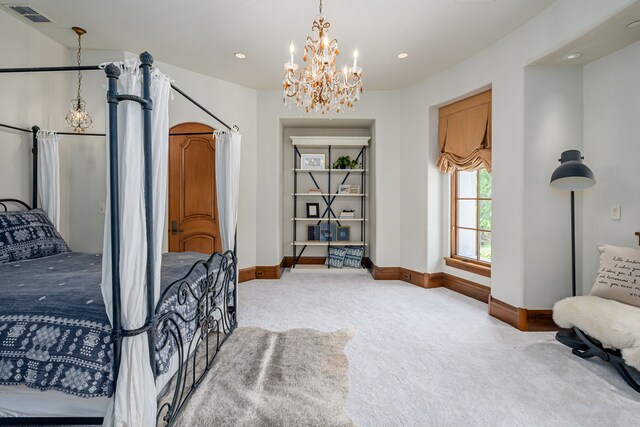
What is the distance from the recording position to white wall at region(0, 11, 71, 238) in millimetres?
2629

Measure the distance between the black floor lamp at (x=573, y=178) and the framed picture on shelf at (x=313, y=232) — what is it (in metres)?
3.36

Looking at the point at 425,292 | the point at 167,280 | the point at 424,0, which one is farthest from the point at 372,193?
the point at 167,280

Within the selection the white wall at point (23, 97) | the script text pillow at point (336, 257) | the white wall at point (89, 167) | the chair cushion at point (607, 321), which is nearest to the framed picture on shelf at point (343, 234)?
the script text pillow at point (336, 257)

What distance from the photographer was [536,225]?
2.79 metres

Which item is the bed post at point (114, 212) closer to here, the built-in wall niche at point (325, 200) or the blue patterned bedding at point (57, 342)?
the blue patterned bedding at point (57, 342)

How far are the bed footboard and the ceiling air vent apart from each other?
2.81m

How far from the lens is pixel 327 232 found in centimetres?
510

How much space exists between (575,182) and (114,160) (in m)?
3.47

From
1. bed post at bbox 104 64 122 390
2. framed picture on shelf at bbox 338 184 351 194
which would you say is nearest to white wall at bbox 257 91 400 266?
framed picture on shelf at bbox 338 184 351 194

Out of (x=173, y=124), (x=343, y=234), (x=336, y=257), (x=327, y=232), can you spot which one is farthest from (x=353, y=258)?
(x=173, y=124)

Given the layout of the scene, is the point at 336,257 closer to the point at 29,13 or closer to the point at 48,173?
the point at 48,173

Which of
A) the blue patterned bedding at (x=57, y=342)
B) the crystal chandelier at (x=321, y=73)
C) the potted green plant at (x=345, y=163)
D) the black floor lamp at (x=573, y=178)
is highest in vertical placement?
the crystal chandelier at (x=321, y=73)

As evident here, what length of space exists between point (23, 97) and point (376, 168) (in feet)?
13.6

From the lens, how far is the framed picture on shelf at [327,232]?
16.6 feet
